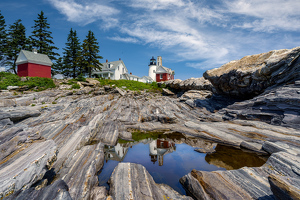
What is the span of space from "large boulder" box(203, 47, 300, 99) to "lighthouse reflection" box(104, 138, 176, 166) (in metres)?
12.9

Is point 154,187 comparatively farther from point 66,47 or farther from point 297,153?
point 66,47

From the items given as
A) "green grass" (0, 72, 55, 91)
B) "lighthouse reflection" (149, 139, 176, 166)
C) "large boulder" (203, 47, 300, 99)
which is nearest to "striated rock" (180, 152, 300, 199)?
"lighthouse reflection" (149, 139, 176, 166)

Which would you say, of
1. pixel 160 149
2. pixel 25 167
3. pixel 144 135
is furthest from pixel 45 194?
pixel 144 135

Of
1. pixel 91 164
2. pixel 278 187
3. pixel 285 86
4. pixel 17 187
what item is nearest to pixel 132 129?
pixel 91 164

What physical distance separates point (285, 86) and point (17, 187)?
20.1 m

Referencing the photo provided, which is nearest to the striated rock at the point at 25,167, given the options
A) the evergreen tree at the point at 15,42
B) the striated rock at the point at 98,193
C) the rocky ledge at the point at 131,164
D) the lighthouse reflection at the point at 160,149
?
the rocky ledge at the point at 131,164

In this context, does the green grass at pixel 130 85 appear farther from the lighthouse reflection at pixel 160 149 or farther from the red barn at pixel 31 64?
the lighthouse reflection at pixel 160 149

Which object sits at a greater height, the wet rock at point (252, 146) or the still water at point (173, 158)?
the wet rock at point (252, 146)

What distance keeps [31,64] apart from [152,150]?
147ft

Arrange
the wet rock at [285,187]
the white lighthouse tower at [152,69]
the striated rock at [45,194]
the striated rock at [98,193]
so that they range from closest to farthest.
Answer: the wet rock at [285,187] → the striated rock at [45,194] → the striated rock at [98,193] → the white lighthouse tower at [152,69]

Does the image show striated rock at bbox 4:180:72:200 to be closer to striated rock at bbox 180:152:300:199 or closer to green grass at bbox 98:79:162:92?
striated rock at bbox 180:152:300:199

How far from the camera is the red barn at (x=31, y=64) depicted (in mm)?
38469

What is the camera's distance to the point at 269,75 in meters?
15.4

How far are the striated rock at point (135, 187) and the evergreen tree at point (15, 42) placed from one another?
57989 mm
